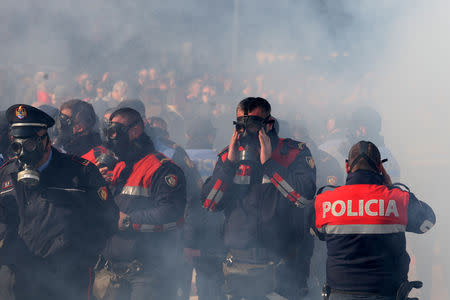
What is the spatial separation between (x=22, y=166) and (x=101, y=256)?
924mm

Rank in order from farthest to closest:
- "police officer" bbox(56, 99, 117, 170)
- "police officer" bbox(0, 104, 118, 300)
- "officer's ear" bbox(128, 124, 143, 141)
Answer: "police officer" bbox(56, 99, 117, 170), "officer's ear" bbox(128, 124, 143, 141), "police officer" bbox(0, 104, 118, 300)

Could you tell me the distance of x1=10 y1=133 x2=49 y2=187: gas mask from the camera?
3242 millimetres

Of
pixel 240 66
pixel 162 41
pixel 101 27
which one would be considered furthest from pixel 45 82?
pixel 240 66

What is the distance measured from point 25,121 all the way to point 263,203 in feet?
5.15

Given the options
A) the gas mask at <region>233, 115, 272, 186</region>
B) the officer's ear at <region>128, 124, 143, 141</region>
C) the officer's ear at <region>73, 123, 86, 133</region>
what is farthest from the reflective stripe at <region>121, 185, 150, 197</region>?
the officer's ear at <region>73, 123, 86, 133</region>

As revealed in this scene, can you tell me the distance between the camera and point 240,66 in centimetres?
1130

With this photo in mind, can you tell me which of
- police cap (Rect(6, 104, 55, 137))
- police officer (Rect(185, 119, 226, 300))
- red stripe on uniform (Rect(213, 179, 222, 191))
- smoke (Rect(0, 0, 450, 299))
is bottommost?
police officer (Rect(185, 119, 226, 300))

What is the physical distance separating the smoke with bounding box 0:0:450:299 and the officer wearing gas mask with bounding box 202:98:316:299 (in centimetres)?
616

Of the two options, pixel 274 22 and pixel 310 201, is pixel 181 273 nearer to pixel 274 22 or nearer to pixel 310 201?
pixel 310 201

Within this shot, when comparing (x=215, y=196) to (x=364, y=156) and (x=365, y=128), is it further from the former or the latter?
(x=365, y=128)

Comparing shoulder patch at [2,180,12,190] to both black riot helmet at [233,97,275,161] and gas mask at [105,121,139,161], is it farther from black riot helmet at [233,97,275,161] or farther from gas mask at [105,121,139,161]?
black riot helmet at [233,97,275,161]

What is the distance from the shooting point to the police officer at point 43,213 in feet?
10.9

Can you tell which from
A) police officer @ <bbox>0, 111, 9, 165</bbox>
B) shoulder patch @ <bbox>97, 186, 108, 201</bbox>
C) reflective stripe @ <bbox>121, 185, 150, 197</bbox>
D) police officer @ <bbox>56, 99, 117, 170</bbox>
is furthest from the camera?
police officer @ <bbox>56, 99, 117, 170</bbox>

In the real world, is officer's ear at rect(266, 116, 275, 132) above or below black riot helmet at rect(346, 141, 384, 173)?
above
